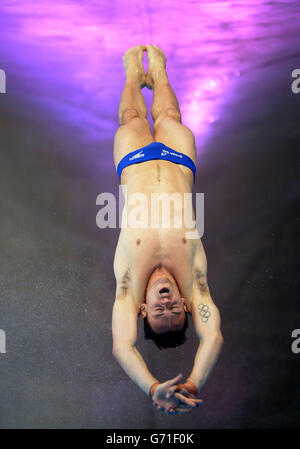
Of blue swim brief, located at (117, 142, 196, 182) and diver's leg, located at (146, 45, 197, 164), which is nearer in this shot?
blue swim brief, located at (117, 142, 196, 182)

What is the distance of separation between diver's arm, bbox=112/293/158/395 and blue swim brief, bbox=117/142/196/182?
2.54 feet

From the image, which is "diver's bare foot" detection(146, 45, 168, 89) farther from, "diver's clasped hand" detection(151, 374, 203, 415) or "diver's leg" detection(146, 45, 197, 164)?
"diver's clasped hand" detection(151, 374, 203, 415)

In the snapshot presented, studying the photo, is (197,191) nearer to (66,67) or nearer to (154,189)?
(154,189)

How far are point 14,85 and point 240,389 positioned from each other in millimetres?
2810

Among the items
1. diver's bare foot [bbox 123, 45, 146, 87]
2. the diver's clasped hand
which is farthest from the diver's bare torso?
diver's bare foot [bbox 123, 45, 146, 87]

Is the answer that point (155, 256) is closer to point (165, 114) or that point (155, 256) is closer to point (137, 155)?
point (137, 155)

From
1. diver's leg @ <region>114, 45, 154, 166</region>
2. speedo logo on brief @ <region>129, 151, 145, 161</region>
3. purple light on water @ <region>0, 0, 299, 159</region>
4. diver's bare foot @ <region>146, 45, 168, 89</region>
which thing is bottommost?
speedo logo on brief @ <region>129, 151, 145, 161</region>

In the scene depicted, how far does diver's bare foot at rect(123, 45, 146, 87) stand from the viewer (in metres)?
3.37

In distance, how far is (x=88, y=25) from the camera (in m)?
4.02

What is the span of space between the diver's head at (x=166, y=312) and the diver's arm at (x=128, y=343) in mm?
107

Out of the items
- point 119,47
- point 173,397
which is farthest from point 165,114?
point 173,397

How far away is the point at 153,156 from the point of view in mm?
2838

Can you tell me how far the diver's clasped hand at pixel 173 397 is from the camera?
7.29 ft

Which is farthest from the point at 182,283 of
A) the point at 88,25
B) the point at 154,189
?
the point at 88,25
